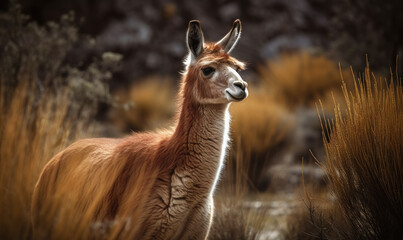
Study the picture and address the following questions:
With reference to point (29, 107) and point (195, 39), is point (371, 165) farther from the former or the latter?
point (29, 107)

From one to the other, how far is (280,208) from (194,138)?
3.29 metres

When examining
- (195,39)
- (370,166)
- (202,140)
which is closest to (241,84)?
(202,140)

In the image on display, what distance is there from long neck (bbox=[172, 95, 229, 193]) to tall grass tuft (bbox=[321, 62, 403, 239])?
787 mm

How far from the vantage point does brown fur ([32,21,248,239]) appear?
2430 millimetres

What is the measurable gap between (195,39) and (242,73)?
319 inches

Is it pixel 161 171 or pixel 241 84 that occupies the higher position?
pixel 241 84

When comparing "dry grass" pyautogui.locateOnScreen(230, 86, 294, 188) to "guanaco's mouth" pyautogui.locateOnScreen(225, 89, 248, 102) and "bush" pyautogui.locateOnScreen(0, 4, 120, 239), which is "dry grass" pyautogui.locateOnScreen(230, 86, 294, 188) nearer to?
"bush" pyautogui.locateOnScreen(0, 4, 120, 239)

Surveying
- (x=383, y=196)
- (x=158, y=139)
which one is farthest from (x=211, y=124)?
(x=383, y=196)

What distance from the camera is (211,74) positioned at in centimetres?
285

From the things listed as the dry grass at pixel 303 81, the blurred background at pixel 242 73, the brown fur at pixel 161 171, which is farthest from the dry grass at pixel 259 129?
the brown fur at pixel 161 171

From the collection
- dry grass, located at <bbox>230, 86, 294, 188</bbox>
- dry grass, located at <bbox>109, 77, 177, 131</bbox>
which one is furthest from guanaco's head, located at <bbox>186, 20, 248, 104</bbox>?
dry grass, located at <bbox>109, 77, 177, 131</bbox>

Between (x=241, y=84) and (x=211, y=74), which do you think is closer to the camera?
(x=241, y=84)

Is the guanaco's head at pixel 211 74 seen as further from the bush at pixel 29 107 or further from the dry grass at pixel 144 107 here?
the dry grass at pixel 144 107

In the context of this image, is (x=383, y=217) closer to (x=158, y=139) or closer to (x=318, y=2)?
(x=158, y=139)
